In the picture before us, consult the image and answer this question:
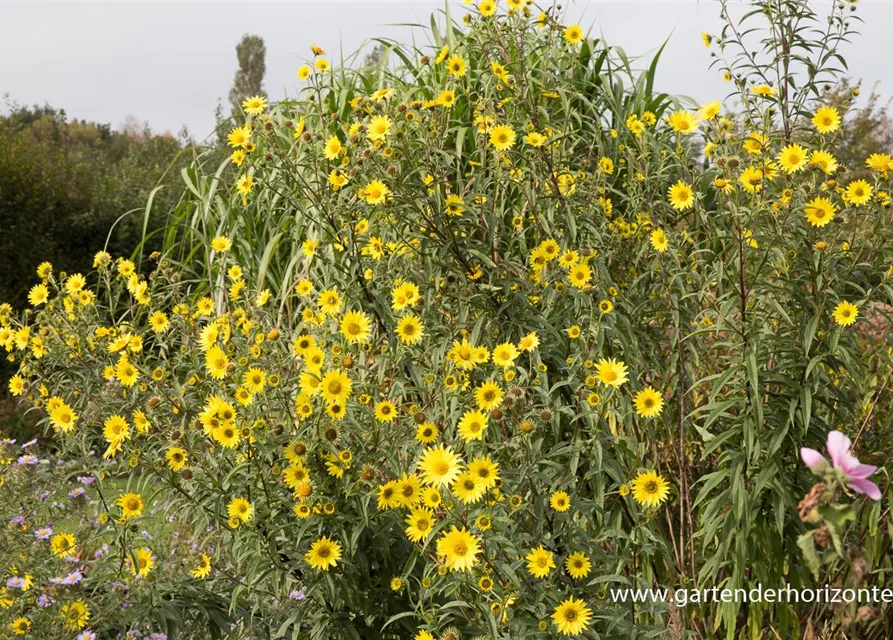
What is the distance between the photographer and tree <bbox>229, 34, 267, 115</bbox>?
82.9ft

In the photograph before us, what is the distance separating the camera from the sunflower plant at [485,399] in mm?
1982

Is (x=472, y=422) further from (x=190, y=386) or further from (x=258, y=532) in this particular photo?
(x=190, y=386)

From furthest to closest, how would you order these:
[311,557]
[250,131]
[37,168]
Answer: [37,168]
[250,131]
[311,557]

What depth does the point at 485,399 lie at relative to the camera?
1884 mm

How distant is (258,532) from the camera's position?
2070mm


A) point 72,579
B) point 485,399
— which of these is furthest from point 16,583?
point 485,399

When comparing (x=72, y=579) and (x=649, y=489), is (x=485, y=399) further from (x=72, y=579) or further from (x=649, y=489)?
(x=72, y=579)

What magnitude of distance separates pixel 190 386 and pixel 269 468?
48 cm

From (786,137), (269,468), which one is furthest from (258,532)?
(786,137)

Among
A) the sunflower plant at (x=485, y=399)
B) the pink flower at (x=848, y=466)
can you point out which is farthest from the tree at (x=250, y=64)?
the pink flower at (x=848, y=466)

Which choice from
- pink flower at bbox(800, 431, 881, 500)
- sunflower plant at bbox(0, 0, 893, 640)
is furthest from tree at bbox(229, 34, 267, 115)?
pink flower at bbox(800, 431, 881, 500)

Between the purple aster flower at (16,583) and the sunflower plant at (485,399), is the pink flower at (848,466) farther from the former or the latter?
the purple aster flower at (16,583)

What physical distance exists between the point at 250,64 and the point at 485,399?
25.5 meters

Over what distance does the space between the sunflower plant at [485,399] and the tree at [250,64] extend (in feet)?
77.9
